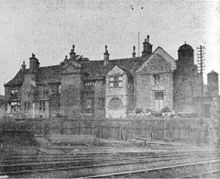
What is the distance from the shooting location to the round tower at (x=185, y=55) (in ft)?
128

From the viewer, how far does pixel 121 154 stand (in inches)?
742

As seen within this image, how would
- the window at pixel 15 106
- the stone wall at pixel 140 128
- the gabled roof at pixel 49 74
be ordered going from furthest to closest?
the window at pixel 15 106
the gabled roof at pixel 49 74
the stone wall at pixel 140 128

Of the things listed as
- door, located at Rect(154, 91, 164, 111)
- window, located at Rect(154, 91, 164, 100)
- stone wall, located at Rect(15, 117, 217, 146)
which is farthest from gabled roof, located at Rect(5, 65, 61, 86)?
door, located at Rect(154, 91, 164, 111)

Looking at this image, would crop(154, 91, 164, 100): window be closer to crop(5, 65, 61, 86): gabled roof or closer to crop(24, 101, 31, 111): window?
crop(5, 65, 61, 86): gabled roof

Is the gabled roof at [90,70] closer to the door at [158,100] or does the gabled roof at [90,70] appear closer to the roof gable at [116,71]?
the roof gable at [116,71]

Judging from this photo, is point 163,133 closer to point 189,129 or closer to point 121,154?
point 189,129

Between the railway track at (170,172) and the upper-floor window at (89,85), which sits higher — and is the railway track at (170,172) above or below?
below

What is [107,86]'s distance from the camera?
41.3m

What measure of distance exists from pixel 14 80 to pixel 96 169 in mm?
40996

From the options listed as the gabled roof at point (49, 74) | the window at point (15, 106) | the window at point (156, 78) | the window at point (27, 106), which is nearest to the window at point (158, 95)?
the window at point (156, 78)

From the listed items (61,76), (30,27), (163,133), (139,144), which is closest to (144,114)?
(163,133)

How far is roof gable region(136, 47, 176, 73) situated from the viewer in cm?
3869

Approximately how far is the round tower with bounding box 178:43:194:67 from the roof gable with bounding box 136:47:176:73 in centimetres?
121

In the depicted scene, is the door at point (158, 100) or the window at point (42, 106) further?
the window at point (42, 106)
